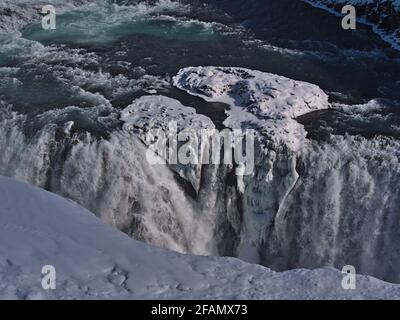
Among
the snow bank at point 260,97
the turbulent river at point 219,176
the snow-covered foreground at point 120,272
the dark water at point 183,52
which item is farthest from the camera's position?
the dark water at point 183,52

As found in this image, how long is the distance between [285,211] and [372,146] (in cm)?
271

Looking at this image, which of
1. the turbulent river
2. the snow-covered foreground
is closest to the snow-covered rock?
the turbulent river

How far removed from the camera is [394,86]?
63.6ft

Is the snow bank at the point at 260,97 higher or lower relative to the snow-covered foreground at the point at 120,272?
higher

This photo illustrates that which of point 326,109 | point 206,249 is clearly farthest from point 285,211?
point 326,109

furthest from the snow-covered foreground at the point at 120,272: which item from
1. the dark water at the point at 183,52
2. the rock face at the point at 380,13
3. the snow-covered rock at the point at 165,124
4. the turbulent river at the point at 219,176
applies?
the rock face at the point at 380,13

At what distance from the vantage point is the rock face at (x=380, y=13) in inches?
905

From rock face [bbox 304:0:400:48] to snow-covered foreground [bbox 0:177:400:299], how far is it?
1323cm

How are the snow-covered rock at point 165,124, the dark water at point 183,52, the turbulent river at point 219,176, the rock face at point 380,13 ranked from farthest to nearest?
1. the rock face at point 380,13
2. the dark water at point 183,52
3. the snow-covered rock at point 165,124
4. the turbulent river at point 219,176

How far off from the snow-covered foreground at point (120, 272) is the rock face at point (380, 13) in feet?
43.4

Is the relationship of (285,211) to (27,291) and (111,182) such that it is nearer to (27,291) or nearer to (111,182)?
(111,182)

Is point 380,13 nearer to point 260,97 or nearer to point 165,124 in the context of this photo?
point 260,97

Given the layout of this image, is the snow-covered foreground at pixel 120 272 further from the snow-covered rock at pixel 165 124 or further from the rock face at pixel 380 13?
the rock face at pixel 380 13

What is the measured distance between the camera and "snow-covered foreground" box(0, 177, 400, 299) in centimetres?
1101
